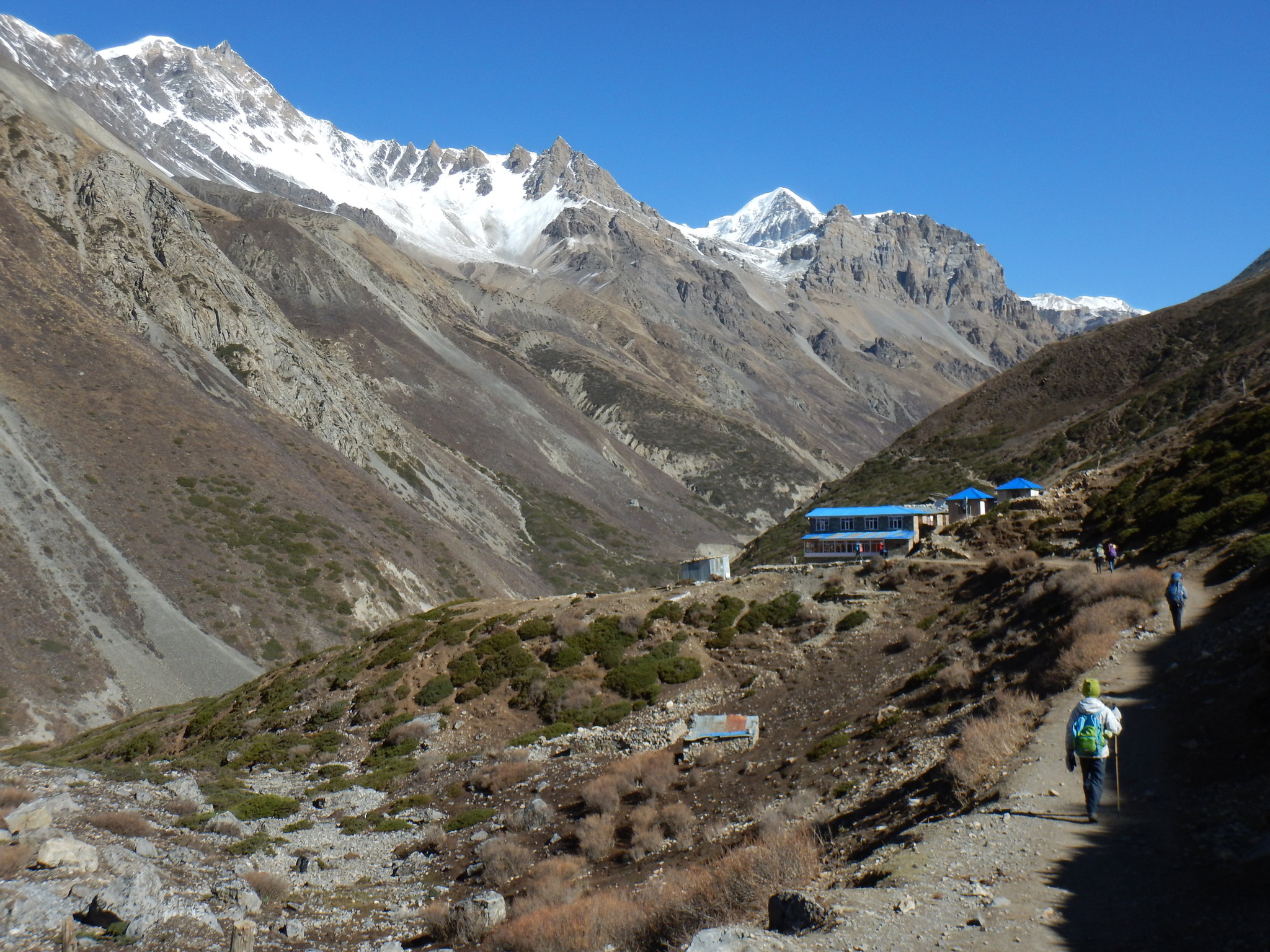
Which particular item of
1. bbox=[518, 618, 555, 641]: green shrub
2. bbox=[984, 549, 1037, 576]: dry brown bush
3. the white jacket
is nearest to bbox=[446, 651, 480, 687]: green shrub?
bbox=[518, 618, 555, 641]: green shrub

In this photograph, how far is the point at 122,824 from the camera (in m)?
20.4

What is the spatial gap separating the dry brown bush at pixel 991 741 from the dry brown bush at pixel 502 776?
13.7m

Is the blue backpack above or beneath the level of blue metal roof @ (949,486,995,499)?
beneath

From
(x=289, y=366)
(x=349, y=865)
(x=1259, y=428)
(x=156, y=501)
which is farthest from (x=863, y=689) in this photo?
(x=289, y=366)

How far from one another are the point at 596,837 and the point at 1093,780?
1121cm

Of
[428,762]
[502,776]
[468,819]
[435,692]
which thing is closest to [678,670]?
[502,776]

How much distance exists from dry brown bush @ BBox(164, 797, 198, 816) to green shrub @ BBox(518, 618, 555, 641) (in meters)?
13.8

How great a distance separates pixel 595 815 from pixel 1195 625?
45.2ft

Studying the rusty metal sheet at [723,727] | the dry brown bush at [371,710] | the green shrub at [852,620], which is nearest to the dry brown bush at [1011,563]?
the green shrub at [852,620]

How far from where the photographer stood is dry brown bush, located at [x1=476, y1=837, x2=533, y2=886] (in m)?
19.3

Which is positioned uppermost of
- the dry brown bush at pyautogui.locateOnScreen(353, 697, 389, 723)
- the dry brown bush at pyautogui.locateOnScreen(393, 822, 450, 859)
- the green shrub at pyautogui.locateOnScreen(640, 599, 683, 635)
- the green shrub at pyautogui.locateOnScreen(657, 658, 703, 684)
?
the green shrub at pyautogui.locateOnScreen(640, 599, 683, 635)

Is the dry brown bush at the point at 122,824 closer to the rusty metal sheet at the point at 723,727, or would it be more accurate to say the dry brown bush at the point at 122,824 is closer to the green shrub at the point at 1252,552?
the rusty metal sheet at the point at 723,727

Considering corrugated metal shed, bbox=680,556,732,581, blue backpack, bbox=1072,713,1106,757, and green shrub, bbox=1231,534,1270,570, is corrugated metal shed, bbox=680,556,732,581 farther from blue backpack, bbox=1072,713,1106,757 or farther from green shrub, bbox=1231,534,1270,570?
blue backpack, bbox=1072,713,1106,757

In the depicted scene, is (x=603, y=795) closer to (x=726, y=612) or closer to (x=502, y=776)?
(x=502, y=776)
